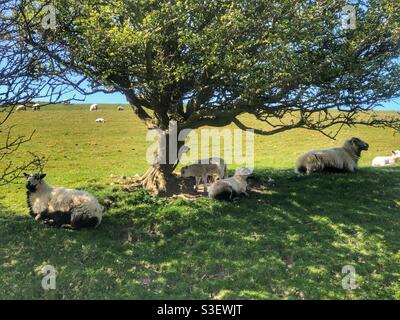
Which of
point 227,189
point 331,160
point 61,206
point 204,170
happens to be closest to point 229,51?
Answer: point 227,189

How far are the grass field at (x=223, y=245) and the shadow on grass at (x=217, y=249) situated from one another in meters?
0.03

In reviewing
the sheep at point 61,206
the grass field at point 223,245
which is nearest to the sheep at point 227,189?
the grass field at point 223,245

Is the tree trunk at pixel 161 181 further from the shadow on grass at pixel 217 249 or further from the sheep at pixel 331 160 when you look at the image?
the sheep at pixel 331 160

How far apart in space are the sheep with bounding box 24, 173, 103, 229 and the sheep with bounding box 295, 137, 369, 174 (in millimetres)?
11204

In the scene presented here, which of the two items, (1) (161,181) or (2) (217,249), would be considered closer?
(2) (217,249)

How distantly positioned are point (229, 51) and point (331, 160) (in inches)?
374

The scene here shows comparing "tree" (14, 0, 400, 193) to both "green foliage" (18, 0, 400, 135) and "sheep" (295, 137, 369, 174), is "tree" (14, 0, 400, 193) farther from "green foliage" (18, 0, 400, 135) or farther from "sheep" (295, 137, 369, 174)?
"sheep" (295, 137, 369, 174)

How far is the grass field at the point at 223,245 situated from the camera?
11.6 metres

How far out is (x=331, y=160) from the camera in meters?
22.0

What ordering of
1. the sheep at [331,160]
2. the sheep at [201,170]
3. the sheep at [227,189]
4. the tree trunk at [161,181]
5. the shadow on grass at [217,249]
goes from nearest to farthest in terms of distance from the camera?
the shadow on grass at [217,249], the sheep at [227,189], the tree trunk at [161,181], the sheep at [201,170], the sheep at [331,160]

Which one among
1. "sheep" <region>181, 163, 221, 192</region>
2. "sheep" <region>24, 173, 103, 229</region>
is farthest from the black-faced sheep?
"sheep" <region>24, 173, 103, 229</region>

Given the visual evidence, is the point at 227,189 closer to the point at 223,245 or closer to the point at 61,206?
the point at 223,245

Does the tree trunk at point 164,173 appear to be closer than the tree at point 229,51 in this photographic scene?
No
